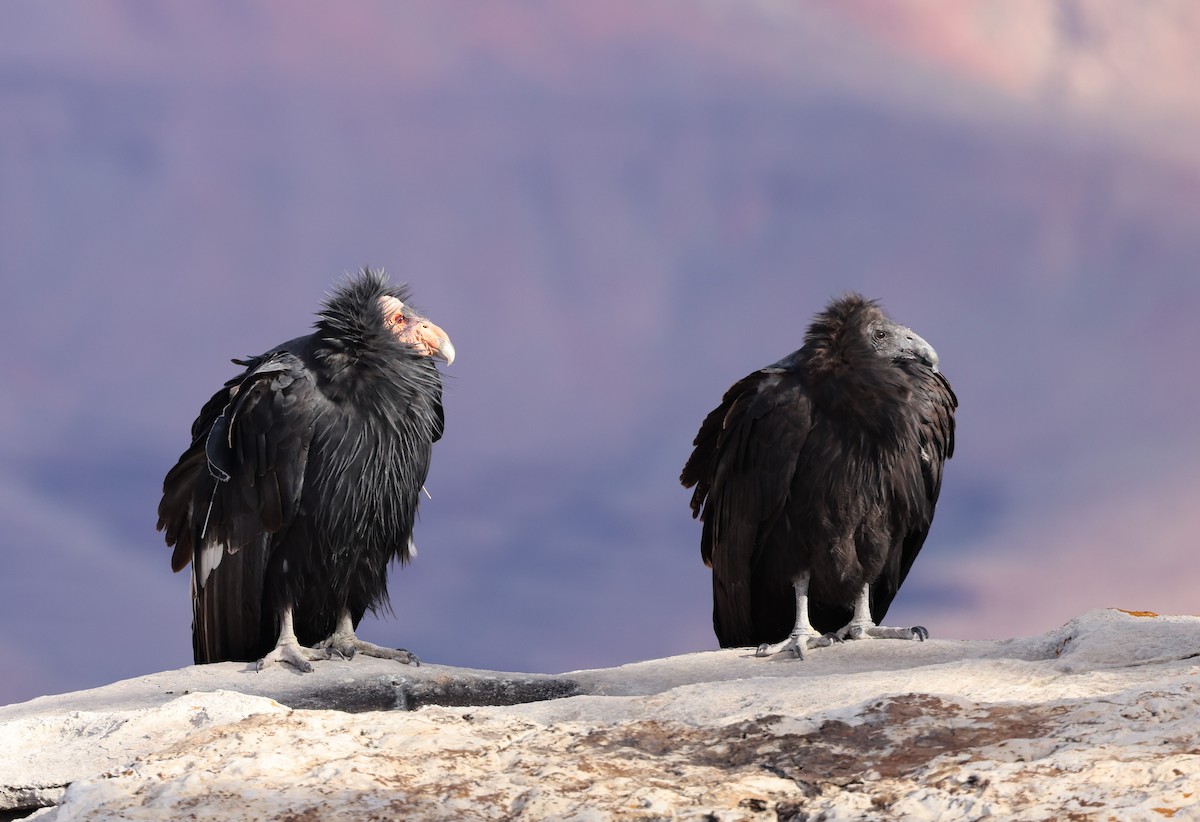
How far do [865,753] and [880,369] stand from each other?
4.12 metres

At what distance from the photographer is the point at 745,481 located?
6922 mm

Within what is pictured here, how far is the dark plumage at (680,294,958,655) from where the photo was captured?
22.3 ft

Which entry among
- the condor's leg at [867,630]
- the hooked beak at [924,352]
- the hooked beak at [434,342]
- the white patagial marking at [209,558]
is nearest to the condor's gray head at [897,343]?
the hooked beak at [924,352]

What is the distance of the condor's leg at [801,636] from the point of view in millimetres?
6613

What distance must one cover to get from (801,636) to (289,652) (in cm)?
257

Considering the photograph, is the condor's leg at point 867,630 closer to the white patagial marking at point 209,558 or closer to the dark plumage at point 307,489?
the dark plumage at point 307,489

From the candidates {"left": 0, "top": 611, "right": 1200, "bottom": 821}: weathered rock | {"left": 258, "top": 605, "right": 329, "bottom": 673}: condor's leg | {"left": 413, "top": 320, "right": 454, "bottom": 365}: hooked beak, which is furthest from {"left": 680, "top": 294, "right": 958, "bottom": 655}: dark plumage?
{"left": 0, "top": 611, "right": 1200, "bottom": 821}: weathered rock

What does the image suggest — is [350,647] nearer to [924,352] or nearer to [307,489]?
[307,489]

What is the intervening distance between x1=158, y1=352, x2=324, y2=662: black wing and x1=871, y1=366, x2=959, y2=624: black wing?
3139 millimetres

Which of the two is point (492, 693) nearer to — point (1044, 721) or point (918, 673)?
point (918, 673)

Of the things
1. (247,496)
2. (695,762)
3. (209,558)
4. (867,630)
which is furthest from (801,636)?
(695,762)

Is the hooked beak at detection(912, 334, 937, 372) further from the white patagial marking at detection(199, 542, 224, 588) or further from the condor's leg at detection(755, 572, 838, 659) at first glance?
the white patagial marking at detection(199, 542, 224, 588)

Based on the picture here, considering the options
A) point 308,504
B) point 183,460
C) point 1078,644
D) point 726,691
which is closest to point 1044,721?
point 726,691

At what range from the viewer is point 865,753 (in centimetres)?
303
